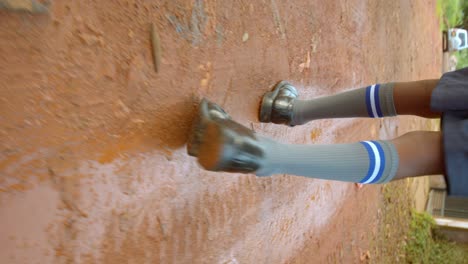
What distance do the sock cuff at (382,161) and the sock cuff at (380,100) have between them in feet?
0.94

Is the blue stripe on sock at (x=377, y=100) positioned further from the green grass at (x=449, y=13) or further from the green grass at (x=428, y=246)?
the green grass at (x=449, y=13)

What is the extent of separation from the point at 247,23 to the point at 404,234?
2.75 m

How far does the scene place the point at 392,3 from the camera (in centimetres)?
270

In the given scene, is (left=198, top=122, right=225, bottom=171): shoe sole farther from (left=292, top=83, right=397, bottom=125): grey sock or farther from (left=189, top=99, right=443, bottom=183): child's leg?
(left=292, top=83, right=397, bottom=125): grey sock

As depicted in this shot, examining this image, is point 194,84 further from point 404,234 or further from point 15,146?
point 404,234

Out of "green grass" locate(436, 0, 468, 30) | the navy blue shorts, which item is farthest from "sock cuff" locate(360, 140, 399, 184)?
"green grass" locate(436, 0, 468, 30)

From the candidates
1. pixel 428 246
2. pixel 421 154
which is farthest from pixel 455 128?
pixel 428 246

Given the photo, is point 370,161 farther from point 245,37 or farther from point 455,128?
point 245,37

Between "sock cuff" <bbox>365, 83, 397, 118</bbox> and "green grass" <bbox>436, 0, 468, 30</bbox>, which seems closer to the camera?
"sock cuff" <bbox>365, 83, 397, 118</bbox>

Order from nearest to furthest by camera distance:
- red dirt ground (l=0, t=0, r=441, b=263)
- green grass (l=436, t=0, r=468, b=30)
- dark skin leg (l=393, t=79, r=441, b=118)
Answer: red dirt ground (l=0, t=0, r=441, b=263)
dark skin leg (l=393, t=79, r=441, b=118)
green grass (l=436, t=0, r=468, b=30)

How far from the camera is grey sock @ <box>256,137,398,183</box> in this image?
0.89 metres

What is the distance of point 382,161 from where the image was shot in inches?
35.0

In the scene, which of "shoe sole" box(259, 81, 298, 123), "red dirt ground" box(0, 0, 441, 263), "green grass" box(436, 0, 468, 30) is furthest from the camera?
"green grass" box(436, 0, 468, 30)

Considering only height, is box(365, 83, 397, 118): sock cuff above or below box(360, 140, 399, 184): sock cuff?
above
